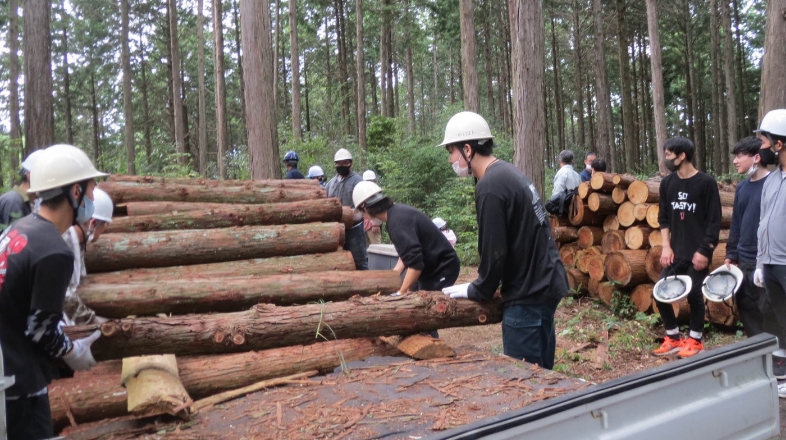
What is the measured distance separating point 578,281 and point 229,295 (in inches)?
230

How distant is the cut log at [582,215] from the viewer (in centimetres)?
877

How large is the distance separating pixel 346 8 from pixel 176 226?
86.6ft

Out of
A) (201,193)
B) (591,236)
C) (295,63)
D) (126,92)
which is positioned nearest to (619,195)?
(591,236)

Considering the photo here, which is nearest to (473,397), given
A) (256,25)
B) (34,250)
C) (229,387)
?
(229,387)

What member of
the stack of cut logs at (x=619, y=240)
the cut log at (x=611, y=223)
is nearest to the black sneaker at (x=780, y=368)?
the stack of cut logs at (x=619, y=240)

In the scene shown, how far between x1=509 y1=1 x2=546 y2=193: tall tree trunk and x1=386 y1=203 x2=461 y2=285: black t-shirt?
3.68m

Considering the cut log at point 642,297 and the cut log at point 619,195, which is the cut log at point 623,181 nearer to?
the cut log at point 619,195

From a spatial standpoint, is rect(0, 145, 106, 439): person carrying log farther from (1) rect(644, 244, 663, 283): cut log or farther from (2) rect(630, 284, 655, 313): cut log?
(2) rect(630, 284, 655, 313): cut log

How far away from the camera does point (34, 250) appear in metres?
2.54

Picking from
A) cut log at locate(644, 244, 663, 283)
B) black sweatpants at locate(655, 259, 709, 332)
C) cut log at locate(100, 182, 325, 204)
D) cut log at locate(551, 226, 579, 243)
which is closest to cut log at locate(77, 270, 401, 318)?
cut log at locate(100, 182, 325, 204)

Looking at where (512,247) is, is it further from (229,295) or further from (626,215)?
(626,215)

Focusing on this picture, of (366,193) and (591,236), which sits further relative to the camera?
(591,236)

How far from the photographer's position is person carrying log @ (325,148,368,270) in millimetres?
8898

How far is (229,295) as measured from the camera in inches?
215
